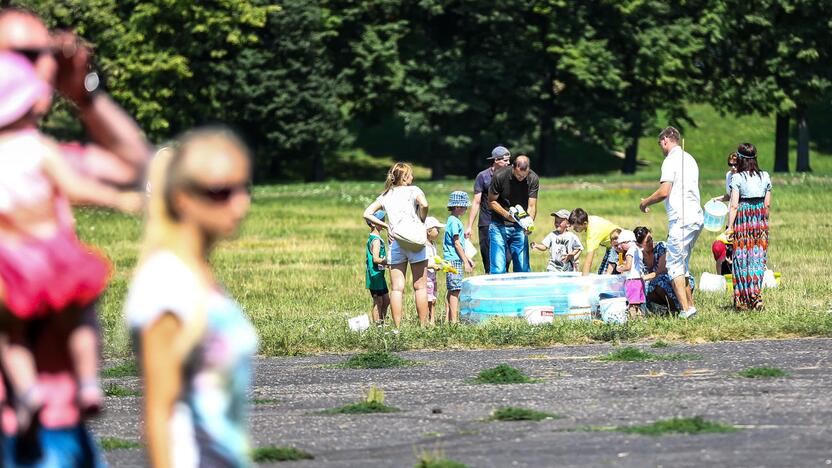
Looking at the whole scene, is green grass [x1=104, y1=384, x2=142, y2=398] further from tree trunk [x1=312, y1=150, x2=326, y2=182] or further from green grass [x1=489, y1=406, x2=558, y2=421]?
tree trunk [x1=312, y1=150, x2=326, y2=182]

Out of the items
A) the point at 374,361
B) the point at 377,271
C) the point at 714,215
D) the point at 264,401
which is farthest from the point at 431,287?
the point at 264,401

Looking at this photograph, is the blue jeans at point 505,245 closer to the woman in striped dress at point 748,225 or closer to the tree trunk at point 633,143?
the woman in striped dress at point 748,225

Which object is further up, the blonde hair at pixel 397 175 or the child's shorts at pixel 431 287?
the blonde hair at pixel 397 175

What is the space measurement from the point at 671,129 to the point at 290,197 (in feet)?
118

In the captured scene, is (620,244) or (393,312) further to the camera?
(620,244)

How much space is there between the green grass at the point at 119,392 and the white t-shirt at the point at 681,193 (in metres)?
6.78

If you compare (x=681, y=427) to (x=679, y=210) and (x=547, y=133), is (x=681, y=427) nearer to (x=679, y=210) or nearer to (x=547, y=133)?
(x=679, y=210)

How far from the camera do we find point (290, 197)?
173ft

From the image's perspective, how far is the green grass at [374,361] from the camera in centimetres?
1349

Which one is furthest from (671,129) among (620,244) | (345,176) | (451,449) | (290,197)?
(345,176)

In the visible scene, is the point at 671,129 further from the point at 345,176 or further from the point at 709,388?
the point at 345,176

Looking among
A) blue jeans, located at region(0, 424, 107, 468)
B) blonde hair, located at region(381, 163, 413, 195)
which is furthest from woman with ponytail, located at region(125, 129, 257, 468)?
blonde hair, located at region(381, 163, 413, 195)

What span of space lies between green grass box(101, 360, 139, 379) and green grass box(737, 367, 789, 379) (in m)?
4.85

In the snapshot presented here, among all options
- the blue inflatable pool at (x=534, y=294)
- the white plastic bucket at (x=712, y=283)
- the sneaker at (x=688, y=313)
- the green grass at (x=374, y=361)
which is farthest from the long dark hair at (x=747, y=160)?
the green grass at (x=374, y=361)
